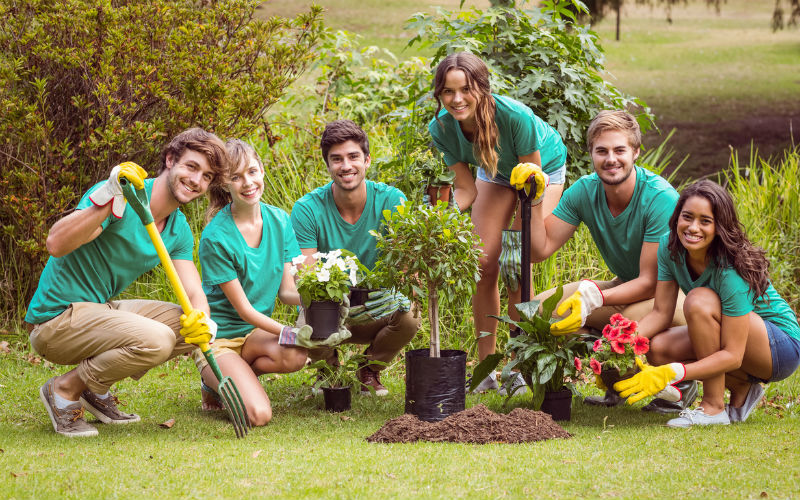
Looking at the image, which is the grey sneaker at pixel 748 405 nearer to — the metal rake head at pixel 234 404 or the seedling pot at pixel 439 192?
the seedling pot at pixel 439 192

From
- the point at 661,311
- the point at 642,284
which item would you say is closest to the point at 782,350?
the point at 661,311

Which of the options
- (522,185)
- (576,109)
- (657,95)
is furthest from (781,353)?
(657,95)

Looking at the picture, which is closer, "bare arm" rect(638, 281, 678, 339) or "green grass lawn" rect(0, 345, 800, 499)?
"green grass lawn" rect(0, 345, 800, 499)

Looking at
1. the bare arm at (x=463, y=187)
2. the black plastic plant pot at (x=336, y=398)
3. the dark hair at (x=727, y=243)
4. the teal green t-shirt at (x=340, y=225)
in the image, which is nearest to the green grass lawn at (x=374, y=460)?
the black plastic plant pot at (x=336, y=398)

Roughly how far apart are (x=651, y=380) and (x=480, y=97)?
154cm

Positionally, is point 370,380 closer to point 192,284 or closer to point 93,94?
point 192,284

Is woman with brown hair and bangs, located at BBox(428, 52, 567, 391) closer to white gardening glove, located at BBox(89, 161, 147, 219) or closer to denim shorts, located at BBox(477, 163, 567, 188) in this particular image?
denim shorts, located at BBox(477, 163, 567, 188)

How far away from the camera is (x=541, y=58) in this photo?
18.2 feet

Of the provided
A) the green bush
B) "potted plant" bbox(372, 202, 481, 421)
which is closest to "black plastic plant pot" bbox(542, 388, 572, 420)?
"potted plant" bbox(372, 202, 481, 421)

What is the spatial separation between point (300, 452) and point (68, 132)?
3.12 metres

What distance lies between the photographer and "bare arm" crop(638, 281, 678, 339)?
3682 mm

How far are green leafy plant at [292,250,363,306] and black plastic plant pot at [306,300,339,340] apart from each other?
27 mm

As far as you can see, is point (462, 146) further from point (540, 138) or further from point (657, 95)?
point (657, 95)

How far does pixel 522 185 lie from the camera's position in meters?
3.85
